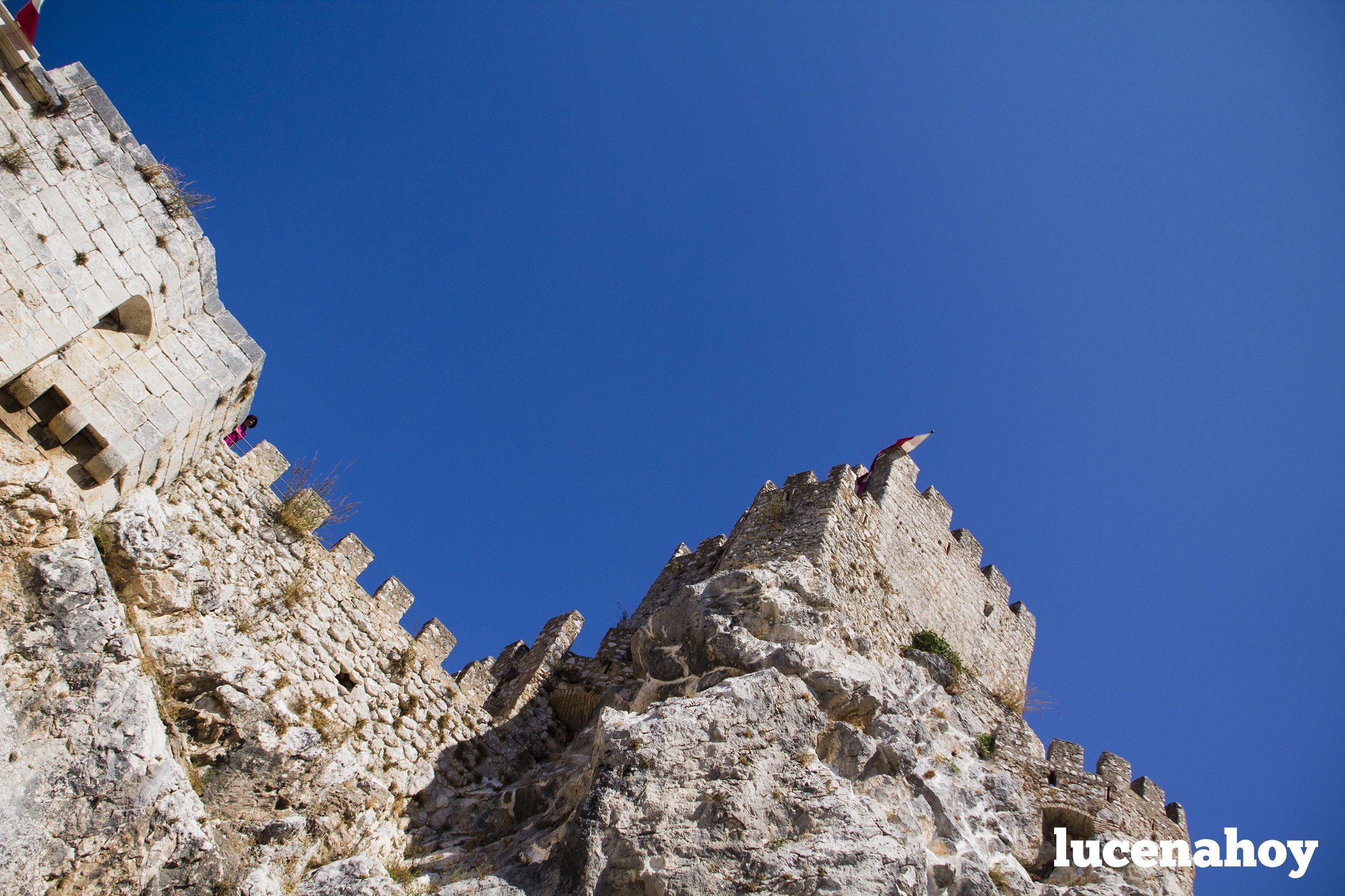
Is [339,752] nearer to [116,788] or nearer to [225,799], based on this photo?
[225,799]

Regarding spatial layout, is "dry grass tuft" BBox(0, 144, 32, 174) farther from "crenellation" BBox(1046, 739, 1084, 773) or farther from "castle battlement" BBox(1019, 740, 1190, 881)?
"crenellation" BBox(1046, 739, 1084, 773)

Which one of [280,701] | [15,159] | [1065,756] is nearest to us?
[15,159]

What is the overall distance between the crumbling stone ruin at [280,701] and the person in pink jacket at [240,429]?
444 millimetres

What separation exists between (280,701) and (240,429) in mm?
3627

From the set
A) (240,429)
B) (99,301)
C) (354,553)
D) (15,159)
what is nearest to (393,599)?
(354,553)

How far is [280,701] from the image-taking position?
7914 mm

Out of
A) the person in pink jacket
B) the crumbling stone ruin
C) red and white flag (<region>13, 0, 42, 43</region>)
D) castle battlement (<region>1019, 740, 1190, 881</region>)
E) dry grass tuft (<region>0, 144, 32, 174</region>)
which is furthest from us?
castle battlement (<region>1019, 740, 1190, 881</region>)

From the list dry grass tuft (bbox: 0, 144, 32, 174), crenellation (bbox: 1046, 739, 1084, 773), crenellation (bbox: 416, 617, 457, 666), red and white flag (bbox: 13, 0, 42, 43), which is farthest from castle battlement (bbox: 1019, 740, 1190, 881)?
red and white flag (bbox: 13, 0, 42, 43)

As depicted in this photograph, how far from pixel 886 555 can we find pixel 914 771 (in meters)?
5.53

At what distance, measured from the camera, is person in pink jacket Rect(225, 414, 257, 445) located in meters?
9.65

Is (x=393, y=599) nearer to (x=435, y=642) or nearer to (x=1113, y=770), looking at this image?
(x=435, y=642)

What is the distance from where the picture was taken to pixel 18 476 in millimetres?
6578

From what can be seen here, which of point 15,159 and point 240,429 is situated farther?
point 240,429

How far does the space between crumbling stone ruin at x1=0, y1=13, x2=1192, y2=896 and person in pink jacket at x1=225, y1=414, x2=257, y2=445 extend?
444 millimetres
